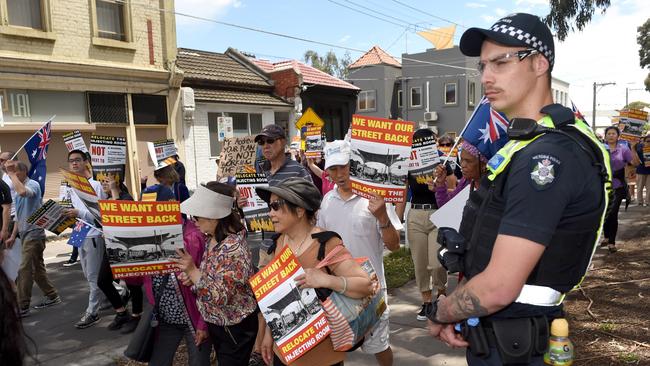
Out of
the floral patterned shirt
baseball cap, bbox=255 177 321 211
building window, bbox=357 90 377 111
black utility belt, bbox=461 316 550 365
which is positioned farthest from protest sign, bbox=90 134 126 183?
building window, bbox=357 90 377 111

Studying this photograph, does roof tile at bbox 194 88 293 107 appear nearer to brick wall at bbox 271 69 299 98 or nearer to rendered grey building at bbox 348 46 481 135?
brick wall at bbox 271 69 299 98

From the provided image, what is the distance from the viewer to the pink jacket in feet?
10.9

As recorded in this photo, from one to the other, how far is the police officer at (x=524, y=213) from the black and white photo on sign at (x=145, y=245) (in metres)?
2.05

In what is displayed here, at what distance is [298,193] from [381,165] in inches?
30.7

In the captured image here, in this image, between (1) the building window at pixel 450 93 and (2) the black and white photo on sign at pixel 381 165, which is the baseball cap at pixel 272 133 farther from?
(1) the building window at pixel 450 93

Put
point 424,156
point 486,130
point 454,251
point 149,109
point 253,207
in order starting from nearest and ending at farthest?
point 454,251, point 486,130, point 424,156, point 253,207, point 149,109

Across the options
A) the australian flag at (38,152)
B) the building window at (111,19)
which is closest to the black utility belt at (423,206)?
the australian flag at (38,152)

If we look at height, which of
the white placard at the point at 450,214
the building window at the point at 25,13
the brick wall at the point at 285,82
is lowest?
the white placard at the point at 450,214

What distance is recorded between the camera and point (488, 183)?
1.70 metres

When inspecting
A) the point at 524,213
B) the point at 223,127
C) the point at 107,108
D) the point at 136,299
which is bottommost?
the point at 136,299

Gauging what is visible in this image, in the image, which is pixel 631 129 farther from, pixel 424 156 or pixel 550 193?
pixel 550 193

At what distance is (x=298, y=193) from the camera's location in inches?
108

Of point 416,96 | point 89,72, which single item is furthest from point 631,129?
point 416,96

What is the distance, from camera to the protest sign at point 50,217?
15.3ft
